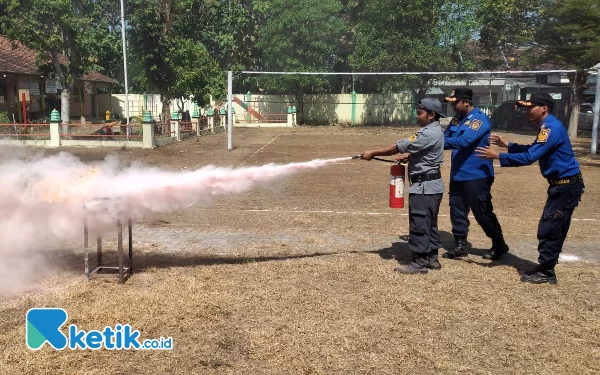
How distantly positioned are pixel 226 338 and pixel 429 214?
282cm

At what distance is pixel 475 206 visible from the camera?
6277 mm

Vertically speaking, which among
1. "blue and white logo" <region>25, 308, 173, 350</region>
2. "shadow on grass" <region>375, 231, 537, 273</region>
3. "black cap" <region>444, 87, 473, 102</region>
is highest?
"black cap" <region>444, 87, 473, 102</region>

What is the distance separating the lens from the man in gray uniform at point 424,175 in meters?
5.81

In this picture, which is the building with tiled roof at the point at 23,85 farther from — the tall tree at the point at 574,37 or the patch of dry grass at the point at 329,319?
the tall tree at the point at 574,37

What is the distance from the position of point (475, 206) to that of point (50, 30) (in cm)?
2526

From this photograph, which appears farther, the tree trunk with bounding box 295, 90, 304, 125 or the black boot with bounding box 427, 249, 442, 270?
the tree trunk with bounding box 295, 90, 304, 125

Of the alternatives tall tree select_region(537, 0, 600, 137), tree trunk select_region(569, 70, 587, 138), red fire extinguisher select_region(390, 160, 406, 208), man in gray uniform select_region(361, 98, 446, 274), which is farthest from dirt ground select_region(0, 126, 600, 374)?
tree trunk select_region(569, 70, 587, 138)

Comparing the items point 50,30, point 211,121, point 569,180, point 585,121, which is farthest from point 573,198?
point 585,121

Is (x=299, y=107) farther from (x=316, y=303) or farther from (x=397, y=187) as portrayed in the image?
(x=316, y=303)

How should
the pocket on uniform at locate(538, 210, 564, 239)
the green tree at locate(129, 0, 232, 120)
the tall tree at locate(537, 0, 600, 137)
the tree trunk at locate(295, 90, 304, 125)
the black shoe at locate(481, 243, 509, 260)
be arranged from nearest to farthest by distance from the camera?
the pocket on uniform at locate(538, 210, 564, 239) → the black shoe at locate(481, 243, 509, 260) → the tall tree at locate(537, 0, 600, 137) → the green tree at locate(129, 0, 232, 120) → the tree trunk at locate(295, 90, 304, 125)

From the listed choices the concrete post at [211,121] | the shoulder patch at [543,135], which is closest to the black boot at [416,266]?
the shoulder patch at [543,135]

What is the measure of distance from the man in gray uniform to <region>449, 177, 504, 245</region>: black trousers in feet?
1.91

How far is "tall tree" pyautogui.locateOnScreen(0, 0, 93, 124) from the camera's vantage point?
24.0m

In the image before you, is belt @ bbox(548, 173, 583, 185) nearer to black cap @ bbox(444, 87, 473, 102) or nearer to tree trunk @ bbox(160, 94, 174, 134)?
black cap @ bbox(444, 87, 473, 102)
